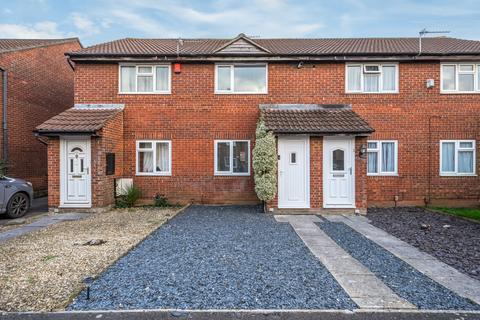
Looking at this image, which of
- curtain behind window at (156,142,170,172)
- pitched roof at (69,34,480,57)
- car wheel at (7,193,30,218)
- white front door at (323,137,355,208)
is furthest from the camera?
curtain behind window at (156,142,170,172)

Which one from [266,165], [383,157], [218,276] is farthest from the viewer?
[383,157]

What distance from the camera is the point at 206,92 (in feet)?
37.9

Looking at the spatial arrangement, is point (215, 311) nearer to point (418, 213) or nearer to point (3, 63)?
point (418, 213)

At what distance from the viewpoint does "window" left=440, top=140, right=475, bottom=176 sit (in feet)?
36.9

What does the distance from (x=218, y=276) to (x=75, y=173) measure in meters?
7.76

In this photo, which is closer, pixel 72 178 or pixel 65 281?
pixel 65 281

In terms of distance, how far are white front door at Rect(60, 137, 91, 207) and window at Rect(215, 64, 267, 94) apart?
5.23 m

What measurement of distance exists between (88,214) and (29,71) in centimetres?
891

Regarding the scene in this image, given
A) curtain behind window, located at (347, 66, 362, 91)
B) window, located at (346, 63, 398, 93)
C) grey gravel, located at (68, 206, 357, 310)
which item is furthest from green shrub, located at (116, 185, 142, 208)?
curtain behind window, located at (347, 66, 362, 91)

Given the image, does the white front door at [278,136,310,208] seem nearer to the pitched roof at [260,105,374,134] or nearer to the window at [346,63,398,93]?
the pitched roof at [260,105,374,134]

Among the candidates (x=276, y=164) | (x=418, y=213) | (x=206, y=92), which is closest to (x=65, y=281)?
(x=276, y=164)

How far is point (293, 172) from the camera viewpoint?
391 inches

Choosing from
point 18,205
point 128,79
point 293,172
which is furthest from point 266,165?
point 18,205

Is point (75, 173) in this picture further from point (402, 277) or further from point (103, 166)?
point (402, 277)
